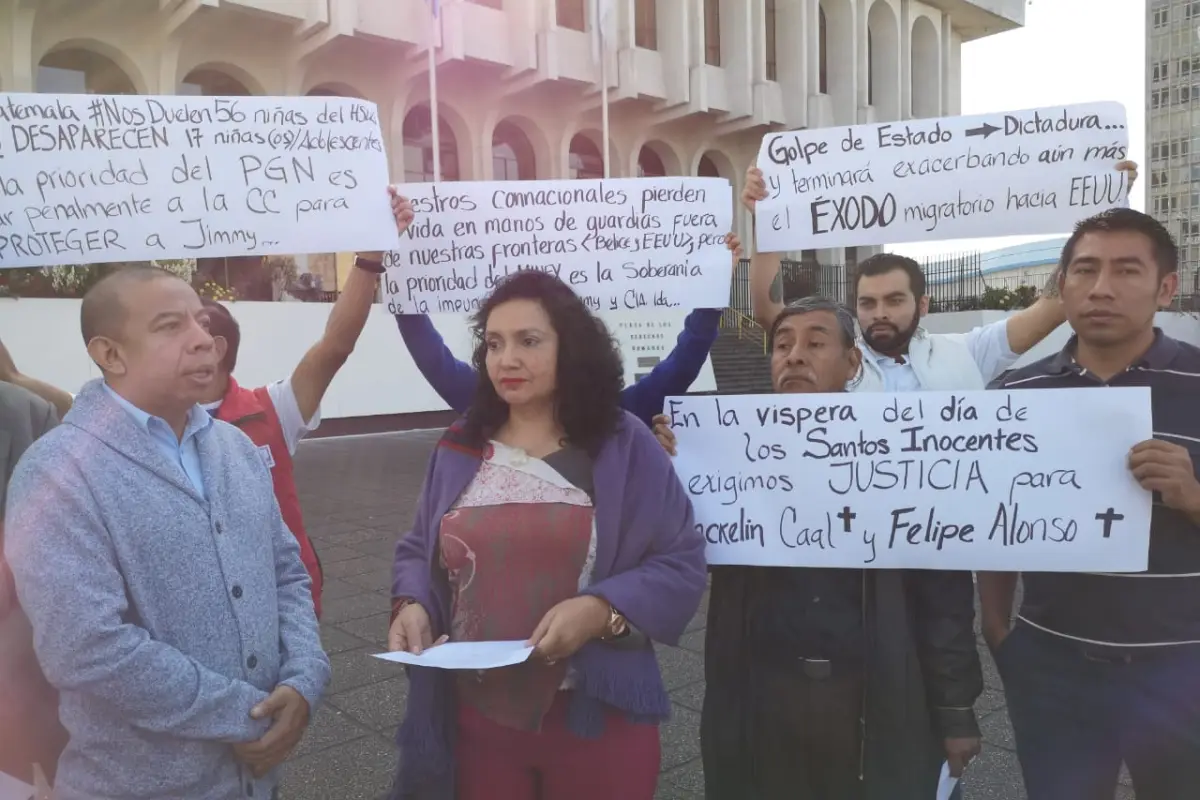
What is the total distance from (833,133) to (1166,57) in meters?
53.9

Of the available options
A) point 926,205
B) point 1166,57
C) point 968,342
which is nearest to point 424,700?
point 926,205

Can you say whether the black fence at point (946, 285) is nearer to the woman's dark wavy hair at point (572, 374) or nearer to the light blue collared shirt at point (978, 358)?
the light blue collared shirt at point (978, 358)

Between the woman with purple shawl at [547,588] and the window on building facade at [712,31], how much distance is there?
21.6 metres

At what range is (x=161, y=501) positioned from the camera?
5.52 feet

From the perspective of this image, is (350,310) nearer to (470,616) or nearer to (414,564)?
(414,564)

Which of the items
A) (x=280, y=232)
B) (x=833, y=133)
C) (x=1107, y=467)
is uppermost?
(x=833, y=133)

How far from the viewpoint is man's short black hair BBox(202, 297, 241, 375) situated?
2683 millimetres

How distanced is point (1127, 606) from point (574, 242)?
182 cm

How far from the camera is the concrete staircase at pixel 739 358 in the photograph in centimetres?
1652

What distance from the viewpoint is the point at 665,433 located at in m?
2.28

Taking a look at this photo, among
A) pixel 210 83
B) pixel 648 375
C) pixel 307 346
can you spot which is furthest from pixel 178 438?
pixel 210 83

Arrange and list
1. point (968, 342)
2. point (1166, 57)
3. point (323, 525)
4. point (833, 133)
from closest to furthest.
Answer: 1. point (833, 133)
2. point (968, 342)
3. point (323, 525)
4. point (1166, 57)

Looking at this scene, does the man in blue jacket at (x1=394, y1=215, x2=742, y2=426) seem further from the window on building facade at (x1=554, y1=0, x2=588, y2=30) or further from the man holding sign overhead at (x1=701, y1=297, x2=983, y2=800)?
the window on building facade at (x1=554, y1=0, x2=588, y2=30)

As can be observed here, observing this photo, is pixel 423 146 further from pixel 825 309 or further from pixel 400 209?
pixel 825 309
